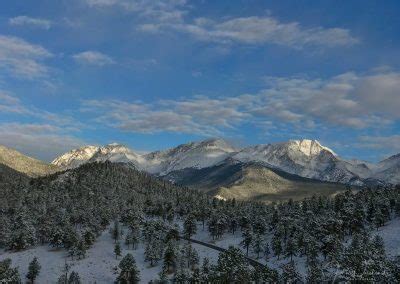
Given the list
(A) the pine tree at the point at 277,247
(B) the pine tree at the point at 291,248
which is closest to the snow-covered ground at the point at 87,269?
(A) the pine tree at the point at 277,247

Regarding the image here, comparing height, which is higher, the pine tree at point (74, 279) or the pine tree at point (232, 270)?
the pine tree at point (232, 270)

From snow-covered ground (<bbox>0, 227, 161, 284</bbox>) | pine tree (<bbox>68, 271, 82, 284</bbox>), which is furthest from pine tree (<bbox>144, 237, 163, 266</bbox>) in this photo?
pine tree (<bbox>68, 271, 82, 284</bbox>)

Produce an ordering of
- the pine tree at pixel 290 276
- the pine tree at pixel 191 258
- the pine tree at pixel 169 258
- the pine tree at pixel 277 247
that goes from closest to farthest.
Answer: the pine tree at pixel 290 276 < the pine tree at pixel 169 258 < the pine tree at pixel 191 258 < the pine tree at pixel 277 247

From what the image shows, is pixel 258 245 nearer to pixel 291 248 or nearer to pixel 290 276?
pixel 291 248

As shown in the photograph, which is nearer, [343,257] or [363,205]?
[343,257]

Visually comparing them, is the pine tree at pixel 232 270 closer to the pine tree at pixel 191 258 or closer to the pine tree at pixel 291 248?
the pine tree at pixel 291 248

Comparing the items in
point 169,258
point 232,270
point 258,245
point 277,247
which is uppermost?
point 277,247

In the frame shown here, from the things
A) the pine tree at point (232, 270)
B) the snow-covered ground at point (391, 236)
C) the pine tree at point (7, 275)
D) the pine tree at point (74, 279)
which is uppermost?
the snow-covered ground at point (391, 236)

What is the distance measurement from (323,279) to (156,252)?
87222 millimetres

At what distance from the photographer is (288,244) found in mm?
180750

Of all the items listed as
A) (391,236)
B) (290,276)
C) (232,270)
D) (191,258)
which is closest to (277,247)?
(191,258)

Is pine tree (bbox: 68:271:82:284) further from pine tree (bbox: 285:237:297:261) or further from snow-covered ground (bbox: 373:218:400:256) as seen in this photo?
snow-covered ground (bbox: 373:218:400:256)

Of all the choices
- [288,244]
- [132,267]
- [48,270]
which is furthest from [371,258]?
[48,270]

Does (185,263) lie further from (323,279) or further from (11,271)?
(323,279)
